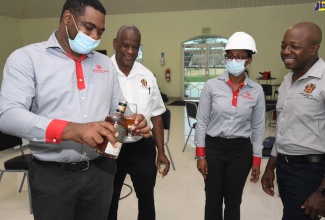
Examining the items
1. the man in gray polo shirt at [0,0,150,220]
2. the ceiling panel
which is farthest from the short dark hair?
the ceiling panel

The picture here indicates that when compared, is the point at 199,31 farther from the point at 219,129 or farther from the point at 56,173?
the point at 56,173

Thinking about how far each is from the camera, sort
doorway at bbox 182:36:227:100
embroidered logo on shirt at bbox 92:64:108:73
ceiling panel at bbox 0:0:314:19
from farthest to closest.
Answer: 1. doorway at bbox 182:36:227:100
2. ceiling panel at bbox 0:0:314:19
3. embroidered logo on shirt at bbox 92:64:108:73

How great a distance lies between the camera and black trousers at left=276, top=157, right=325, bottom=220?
1.55 m

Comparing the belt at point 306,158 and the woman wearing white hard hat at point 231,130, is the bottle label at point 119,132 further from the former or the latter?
the belt at point 306,158

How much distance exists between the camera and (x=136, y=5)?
9.75 m

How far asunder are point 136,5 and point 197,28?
7.98ft

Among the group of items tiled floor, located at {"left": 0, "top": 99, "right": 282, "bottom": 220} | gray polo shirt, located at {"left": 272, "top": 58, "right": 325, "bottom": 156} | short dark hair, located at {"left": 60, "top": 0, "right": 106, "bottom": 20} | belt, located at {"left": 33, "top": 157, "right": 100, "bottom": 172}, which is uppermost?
short dark hair, located at {"left": 60, "top": 0, "right": 106, "bottom": 20}

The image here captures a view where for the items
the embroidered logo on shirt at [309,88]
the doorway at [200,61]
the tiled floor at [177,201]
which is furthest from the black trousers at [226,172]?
the doorway at [200,61]

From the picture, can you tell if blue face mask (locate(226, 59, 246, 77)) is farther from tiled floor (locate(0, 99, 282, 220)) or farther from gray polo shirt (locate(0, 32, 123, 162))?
tiled floor (locate(0, 99, 282, 220))

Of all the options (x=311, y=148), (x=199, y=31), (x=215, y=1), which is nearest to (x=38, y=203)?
(x=311, y=148)

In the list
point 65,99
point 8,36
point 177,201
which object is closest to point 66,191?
point 65,99

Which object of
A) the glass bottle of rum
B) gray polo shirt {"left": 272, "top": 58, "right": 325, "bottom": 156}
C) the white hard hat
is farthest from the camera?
the white hard hat

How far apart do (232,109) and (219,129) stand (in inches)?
6.7

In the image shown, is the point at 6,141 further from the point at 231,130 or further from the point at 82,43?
the point at 231,130
